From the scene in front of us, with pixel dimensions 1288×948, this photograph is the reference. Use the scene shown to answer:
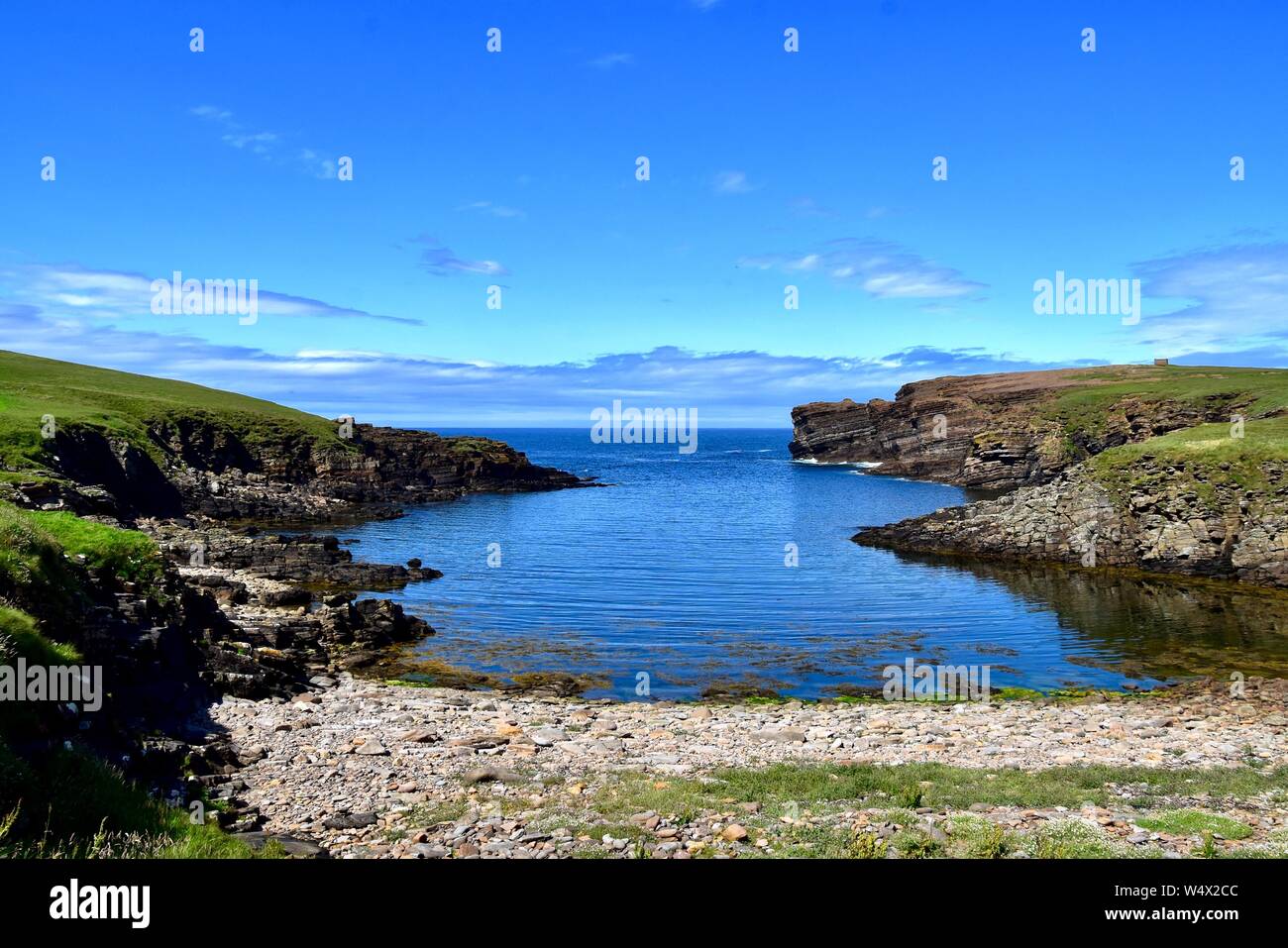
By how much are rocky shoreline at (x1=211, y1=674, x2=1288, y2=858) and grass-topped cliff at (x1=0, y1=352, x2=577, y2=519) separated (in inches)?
1053

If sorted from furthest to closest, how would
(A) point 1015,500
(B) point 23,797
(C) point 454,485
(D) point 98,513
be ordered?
(C) point 454,485
(A) point 1015,500
(D) point 98,513
(B) point 23,797

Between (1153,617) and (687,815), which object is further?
(1153,617)

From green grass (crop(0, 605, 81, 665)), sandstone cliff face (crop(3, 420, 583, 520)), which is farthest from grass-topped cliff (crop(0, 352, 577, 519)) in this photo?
green grass (crop(0, 605, 81, 665))

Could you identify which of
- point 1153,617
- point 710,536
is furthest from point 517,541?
point 1153,617

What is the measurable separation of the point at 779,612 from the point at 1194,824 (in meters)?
29.8

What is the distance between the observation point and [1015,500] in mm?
68938

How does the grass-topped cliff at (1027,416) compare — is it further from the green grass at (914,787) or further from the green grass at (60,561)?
the green grass at (60,561)

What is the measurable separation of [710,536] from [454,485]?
182ft

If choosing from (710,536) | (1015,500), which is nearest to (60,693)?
(710,536)
